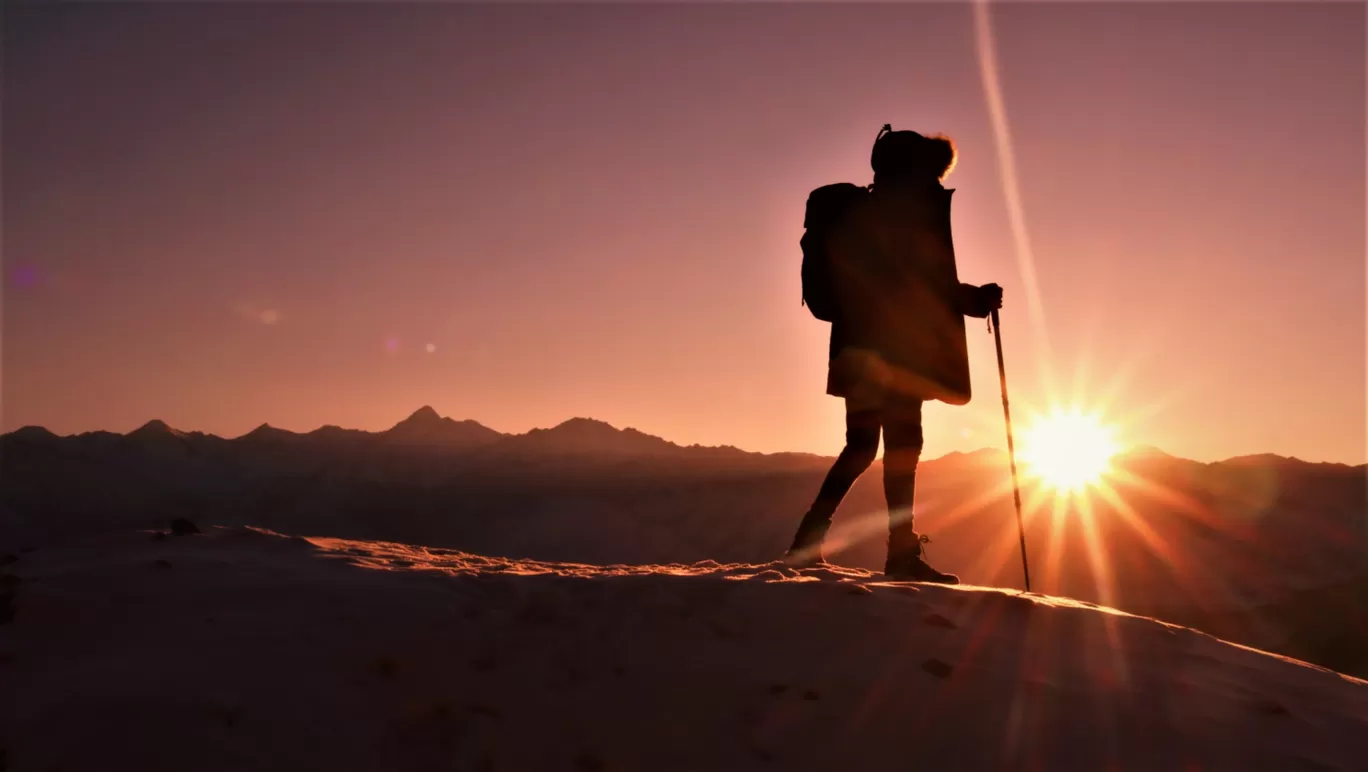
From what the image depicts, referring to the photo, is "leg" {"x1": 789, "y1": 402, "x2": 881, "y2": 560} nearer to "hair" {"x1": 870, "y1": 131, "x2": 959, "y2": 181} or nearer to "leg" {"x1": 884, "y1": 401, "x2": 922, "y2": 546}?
"leg" {"x1": 884, "y1": 401, "x2": 922, "y2": 546}

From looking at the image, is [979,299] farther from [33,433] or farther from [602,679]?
[33,433]

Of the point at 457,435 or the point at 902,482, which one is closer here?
the point at 902,482

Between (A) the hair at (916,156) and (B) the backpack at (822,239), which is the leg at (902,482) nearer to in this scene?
(B) the backpack at (822,239)

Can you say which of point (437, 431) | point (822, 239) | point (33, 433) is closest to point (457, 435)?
point (437, 431)

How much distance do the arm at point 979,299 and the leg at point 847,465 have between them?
103 centimetres

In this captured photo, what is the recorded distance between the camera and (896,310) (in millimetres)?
5172

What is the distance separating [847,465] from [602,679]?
274 cm

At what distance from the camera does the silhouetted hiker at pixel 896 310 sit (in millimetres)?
5098

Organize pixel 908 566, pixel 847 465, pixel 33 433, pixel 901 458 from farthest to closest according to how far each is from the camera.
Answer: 1. pixel 33 433
2. pixel 847 465
3. pixel 901 458
4. pixel 908 566

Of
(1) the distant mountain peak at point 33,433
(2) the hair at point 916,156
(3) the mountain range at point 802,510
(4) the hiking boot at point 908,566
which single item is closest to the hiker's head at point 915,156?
(2) the hair at point 916,156

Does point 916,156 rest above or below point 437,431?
below

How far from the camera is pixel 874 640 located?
11.0ft

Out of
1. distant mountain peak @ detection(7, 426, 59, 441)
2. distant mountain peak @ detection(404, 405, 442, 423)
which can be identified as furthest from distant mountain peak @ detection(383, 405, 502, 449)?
distant mountain peak @ detection(7, 426, 59, 441)

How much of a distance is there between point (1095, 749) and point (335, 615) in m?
3.08
